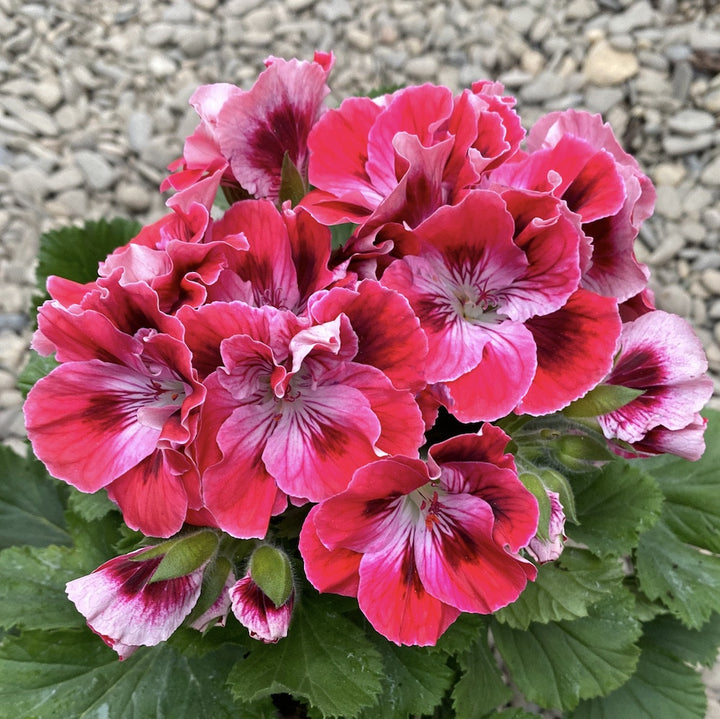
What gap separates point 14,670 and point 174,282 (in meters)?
0.88

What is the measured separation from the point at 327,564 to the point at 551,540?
0.29 meters

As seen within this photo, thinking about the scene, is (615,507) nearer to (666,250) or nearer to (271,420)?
(271,420)

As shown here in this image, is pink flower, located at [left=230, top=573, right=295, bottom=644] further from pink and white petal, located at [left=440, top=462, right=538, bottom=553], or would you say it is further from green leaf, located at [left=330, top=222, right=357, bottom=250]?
green leaf, located at [left=330, top=222, right=357, bottom=250]

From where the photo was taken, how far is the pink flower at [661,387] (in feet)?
3.61

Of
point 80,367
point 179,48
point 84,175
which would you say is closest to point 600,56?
point 179,48

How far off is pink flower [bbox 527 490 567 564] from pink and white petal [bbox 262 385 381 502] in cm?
25

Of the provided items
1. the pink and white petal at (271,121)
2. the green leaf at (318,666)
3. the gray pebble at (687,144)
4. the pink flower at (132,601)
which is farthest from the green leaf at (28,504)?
the gray pebble at (687,144)

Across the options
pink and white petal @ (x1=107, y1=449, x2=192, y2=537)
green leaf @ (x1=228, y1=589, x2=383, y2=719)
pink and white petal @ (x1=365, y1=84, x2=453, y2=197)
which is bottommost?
green leaf @ (x1=228, y1=589, x2=383, y2=719)

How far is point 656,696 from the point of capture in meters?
1.79

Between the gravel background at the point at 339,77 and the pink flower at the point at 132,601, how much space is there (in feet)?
6.63

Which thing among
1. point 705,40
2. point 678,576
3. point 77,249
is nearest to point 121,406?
point 77,249

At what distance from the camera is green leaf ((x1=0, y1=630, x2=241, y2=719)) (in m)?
1.40

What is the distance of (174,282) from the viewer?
3.25 ft

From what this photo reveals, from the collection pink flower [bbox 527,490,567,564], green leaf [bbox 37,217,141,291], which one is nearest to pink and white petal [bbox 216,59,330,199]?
pink flower [bbox 527,490,567,564]
